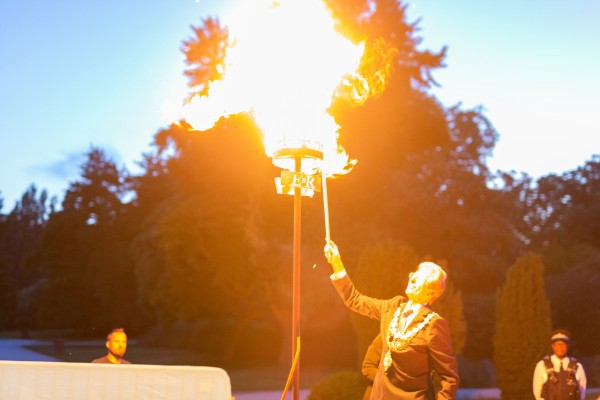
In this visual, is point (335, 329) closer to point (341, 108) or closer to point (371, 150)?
point (371, 150)

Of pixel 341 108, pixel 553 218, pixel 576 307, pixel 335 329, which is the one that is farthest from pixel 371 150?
pixel 553 218

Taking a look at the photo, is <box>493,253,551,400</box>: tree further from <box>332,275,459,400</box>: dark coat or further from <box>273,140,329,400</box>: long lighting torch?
<box>332,275,459,400</box>: dark coat

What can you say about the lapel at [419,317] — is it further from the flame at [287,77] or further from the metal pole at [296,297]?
the flame at [287,77]

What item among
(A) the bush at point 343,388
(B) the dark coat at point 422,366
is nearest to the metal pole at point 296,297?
(B) the dark coat at point 422,366

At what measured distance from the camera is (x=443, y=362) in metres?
4.89

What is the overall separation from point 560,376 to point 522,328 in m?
5.01

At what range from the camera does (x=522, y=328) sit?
14039 millimetres

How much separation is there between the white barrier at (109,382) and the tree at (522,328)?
34.0ft

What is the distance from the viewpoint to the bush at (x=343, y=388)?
1309cm

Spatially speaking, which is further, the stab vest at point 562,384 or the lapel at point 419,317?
the stab vest at point 562,384

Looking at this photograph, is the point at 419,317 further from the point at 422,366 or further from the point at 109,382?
the point at 109,382

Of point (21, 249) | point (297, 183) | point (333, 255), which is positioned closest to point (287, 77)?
point (297, 183)

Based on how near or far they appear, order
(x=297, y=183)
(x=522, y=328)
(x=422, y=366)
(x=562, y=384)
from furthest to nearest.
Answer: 1. (x=522, y=328)
2. (x=562, y=384)
3. (x=297, y=183)
4. (x=422, y=366)

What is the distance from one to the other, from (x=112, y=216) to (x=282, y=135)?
35498 mm
